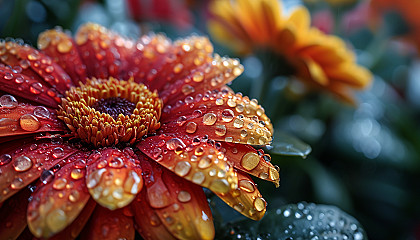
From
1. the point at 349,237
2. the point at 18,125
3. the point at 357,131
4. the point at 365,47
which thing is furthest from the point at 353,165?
the point at 18,125

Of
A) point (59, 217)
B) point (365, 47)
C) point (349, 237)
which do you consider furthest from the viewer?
point (365, 47)

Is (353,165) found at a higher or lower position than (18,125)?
lower

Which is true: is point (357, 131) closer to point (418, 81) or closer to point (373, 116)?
point (373, 116)

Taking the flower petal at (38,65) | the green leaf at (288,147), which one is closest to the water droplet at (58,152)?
the flower petal at (38,65)

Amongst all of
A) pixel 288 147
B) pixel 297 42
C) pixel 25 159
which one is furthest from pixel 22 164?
pixel 297 42

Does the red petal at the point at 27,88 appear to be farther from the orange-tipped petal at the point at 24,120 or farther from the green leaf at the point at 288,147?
the green leaf at the point at 288,147

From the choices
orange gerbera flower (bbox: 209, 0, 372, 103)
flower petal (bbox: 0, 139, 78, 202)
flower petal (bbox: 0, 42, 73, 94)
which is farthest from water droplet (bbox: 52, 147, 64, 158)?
orange gerbera flower (bbox: 209, 0, 372, 103)

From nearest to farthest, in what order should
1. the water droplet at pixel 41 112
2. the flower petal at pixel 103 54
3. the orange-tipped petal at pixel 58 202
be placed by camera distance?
the orange-tipped petal at pixel 58 202 → the water droplet at pixel 41 112 → the flower petal at pixel 103 54
